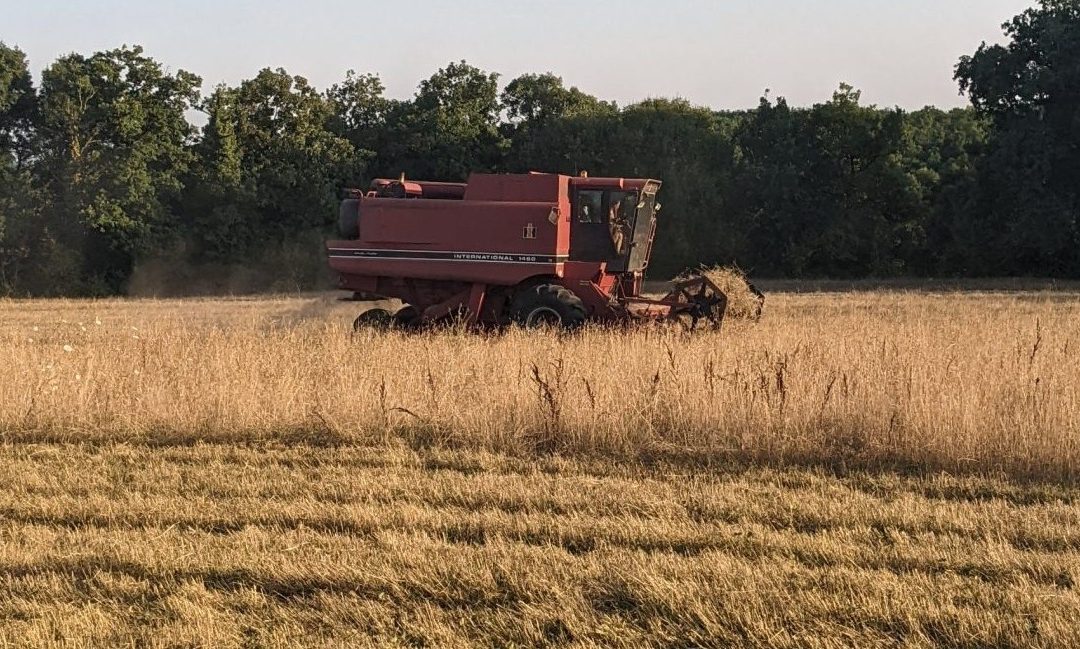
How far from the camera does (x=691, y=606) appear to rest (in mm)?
3988

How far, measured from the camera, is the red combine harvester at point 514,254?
44.3ft

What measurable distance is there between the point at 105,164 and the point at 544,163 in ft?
45.7

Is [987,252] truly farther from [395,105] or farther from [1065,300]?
[395,105]

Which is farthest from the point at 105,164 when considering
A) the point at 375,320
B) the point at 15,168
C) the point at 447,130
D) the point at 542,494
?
the point at 542,494

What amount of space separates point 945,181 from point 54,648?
3193 centimetres

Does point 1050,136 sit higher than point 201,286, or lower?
higher

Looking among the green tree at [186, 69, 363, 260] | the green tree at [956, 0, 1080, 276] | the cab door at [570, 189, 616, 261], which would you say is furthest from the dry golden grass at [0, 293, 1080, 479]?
the green tree at [186, 69, 363, 260]

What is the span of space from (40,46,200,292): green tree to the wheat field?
74.4 feet

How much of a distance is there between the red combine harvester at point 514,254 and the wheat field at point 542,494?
3.11m

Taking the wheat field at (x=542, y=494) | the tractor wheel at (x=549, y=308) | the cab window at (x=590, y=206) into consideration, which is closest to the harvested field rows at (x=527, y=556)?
the wheat field at (x=542, y=494)

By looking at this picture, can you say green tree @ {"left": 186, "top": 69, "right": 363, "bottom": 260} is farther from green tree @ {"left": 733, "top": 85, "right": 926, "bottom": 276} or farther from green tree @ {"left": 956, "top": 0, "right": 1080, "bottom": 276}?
green tree @ {"left": 956, "top": 0, "right": 1080, "bottom": 276}

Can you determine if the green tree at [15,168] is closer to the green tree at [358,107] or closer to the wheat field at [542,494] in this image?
the green tree at [358,107]

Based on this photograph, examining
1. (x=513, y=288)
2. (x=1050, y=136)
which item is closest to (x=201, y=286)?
(x=513, y=288)

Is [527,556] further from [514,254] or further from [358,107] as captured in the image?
[358,107]
